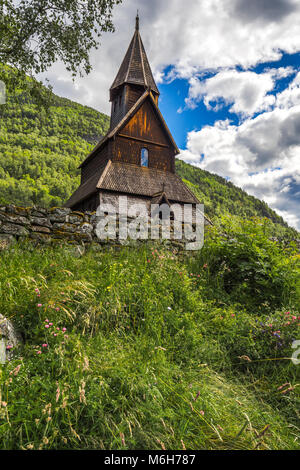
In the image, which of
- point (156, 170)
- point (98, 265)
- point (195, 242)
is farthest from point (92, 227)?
point (156, 170)

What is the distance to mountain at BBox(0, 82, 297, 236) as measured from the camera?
64250 mm

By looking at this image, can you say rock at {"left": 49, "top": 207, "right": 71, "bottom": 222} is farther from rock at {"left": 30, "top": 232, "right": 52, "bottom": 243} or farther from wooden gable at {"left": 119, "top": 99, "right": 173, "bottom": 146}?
wooden gable at {"left": 119, "top": 99, "right": 173, "bottom": 146}

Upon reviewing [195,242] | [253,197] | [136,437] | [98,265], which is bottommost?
[136,437]

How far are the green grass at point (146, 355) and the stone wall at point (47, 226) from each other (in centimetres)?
35

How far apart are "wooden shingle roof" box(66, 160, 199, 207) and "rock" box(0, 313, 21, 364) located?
12717 mm

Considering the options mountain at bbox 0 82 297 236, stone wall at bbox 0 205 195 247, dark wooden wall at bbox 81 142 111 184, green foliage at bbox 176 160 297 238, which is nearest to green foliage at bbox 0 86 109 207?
mountain at bbox 0 82 297 236

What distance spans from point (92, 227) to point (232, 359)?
408cm

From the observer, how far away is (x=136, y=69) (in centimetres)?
2050

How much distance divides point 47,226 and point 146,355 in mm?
4023

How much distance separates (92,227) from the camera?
241 inches

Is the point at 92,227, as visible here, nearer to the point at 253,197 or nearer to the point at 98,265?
the point at 98,265

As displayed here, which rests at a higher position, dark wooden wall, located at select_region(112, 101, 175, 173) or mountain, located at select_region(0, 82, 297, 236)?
mountain, located at select_region(0, 82, 297, 236)

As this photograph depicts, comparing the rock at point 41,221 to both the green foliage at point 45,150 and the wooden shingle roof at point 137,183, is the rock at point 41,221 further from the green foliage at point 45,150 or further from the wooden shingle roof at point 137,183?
the green foliage at point 45,150

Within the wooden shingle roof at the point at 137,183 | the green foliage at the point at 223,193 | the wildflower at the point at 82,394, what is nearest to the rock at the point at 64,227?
the wildflower at the point at 82,394
